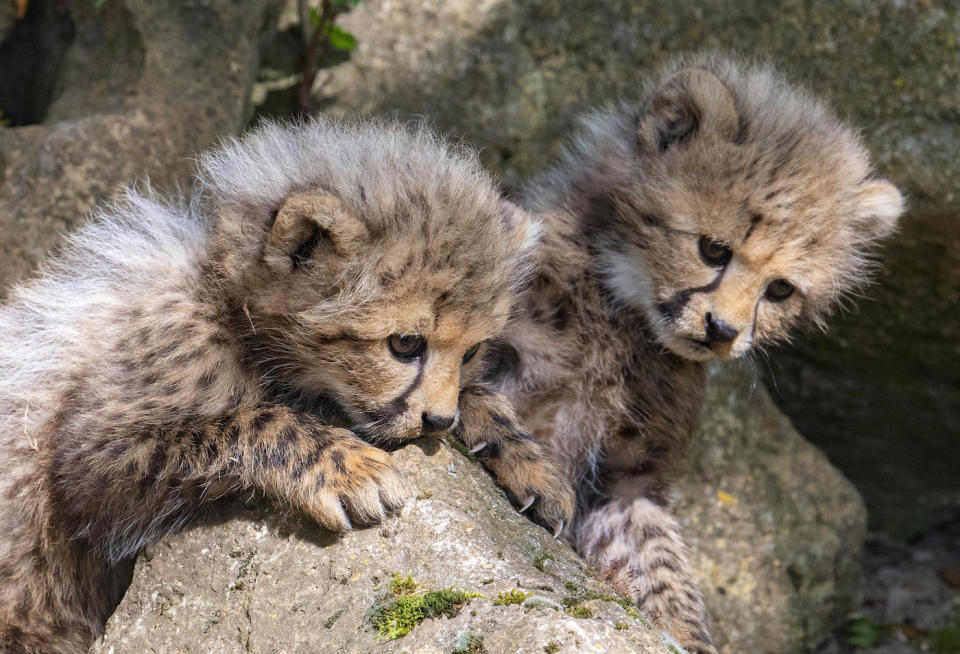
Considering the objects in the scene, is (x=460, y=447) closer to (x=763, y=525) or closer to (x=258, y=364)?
(x=258, y=364)

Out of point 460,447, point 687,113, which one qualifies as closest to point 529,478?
point 460,447

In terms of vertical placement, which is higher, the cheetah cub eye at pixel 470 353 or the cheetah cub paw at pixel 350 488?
the cheetah cub eye at pixel 470 353

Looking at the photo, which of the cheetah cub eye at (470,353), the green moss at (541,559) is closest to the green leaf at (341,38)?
the cheetah cub eye at (470,353)

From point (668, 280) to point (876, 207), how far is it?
0.97m

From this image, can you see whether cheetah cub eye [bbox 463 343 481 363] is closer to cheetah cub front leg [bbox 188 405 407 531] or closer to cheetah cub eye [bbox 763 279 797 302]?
cheetah cub front leg [bbox 188 405 407 531]

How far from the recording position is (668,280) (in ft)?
12.4

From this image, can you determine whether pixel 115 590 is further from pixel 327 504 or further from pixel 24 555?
pixel 327 504

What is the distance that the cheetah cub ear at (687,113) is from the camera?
383cm

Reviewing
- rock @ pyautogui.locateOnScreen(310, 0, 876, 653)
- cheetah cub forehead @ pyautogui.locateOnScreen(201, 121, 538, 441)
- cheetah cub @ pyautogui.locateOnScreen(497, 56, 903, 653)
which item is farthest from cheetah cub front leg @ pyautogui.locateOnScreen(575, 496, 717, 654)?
cheetah cub forehead @ pyautogui.locateOnScreen(201, 121, 538, 441)

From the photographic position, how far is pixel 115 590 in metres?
3.44

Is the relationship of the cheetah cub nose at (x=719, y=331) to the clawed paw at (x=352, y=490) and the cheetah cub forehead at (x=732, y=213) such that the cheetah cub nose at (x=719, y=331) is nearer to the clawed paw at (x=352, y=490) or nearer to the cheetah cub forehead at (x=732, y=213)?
the cheetah cub forehead at (x=732, y=213)

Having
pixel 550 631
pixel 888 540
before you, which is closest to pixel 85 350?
pixel 550 631

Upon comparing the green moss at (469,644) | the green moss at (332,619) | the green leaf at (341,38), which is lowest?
the green moss at (332,619)

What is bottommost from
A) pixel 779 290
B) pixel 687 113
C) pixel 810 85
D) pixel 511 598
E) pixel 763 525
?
pixel 763 525
